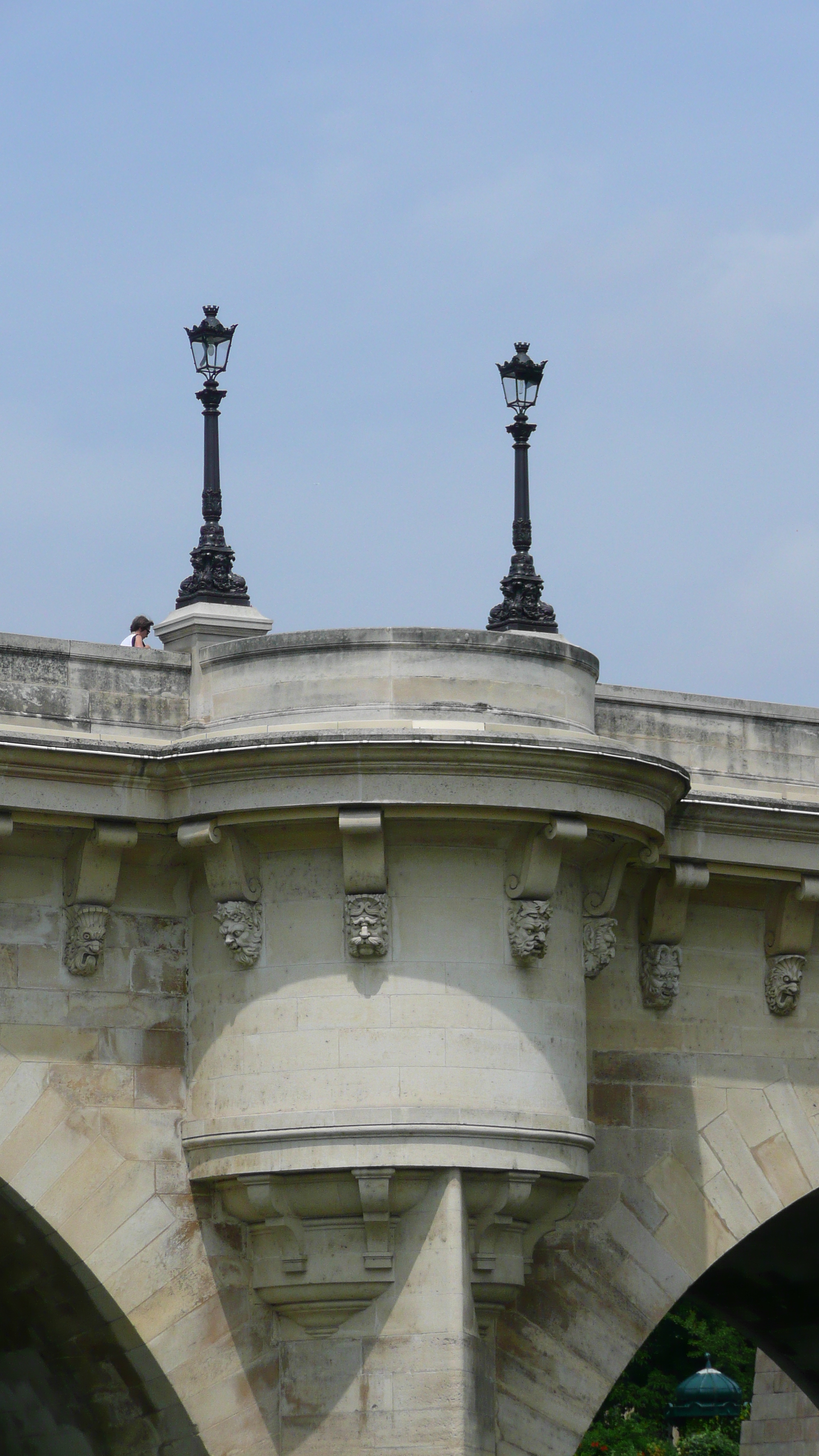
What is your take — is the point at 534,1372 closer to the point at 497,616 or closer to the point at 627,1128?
the point at 627,1128

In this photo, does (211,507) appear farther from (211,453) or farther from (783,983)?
(783,983)

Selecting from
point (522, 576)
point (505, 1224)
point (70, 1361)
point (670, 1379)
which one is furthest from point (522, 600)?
point (670, 1379)

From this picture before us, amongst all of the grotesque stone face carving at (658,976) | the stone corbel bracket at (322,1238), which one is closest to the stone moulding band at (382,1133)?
the stone corbel bracket at (322,1238)

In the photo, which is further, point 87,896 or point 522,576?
point 522,576

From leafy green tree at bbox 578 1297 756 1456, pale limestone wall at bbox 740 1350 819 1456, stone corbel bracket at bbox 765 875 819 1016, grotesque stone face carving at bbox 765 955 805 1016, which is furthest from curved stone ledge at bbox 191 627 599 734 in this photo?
leafy green tree at bbox 578 1297 756 1456

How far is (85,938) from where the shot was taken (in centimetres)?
1808

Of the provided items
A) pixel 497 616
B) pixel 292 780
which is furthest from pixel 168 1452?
pixel 497 616

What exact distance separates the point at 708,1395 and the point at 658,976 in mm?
11995

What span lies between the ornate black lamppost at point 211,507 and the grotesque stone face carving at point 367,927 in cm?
321

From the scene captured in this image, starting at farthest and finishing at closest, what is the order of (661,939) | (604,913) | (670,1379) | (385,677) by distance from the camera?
(670,1379)
(661,939)
(604,913)
(385,677)

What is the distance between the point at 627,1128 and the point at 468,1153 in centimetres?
292

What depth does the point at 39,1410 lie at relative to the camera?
66.9 ft

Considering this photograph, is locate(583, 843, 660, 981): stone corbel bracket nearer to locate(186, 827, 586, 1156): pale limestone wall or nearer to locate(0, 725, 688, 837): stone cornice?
locate(186, 827, 586, 1156): pale limestone wall

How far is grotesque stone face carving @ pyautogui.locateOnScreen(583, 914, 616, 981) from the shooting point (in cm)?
1903
